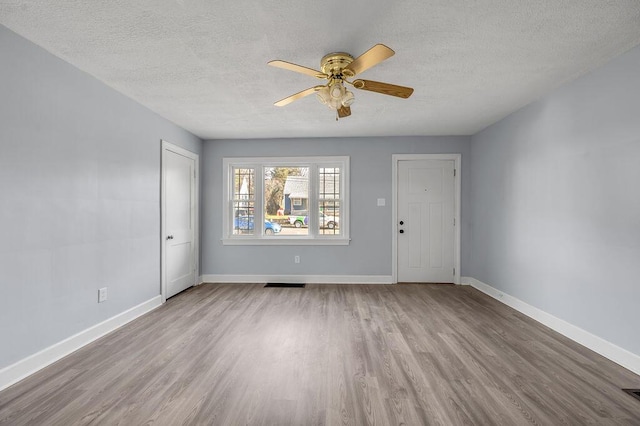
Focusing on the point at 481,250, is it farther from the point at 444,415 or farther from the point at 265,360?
the point at 265,360

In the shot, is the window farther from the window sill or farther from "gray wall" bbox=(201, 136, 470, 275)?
"gray wall" bbox=(201, 136, 470, 275)

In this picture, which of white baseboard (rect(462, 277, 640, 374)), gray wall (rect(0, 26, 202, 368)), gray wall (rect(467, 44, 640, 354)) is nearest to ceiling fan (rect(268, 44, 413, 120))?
gray wall (rect(467, 44, 640, 354))

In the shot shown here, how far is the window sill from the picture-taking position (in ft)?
16.3

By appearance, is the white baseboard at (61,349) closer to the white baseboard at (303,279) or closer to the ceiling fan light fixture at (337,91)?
the white baseboard at (303,279)

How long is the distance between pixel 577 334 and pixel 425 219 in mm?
2522

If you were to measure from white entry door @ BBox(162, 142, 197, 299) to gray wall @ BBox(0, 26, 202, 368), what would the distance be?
0.43 m

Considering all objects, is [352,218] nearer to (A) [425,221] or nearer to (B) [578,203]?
(A) [425,221]

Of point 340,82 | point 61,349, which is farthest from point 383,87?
point 61,349

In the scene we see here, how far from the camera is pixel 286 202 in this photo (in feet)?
16.7

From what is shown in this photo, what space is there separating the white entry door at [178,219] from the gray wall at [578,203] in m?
4.57

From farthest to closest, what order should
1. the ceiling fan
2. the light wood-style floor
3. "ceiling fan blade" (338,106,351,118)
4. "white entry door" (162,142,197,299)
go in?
1. "white entry door" (162,142,197,299)
2. "ceiling fan blade" (338,106,351,118)
3. the ceiling fan
4. the light wood-style floor

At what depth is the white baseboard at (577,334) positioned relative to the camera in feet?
7.50

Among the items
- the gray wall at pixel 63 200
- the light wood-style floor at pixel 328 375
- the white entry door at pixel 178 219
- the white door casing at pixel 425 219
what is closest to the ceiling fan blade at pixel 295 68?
the gray wall at pixel 63 200

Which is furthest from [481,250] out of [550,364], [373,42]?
[373,42]
